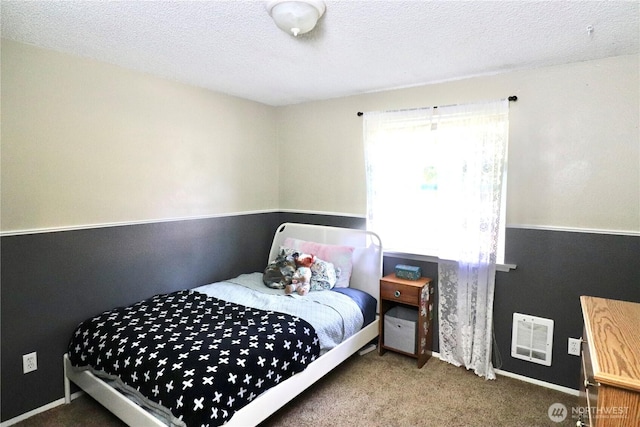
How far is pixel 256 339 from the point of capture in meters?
2.08

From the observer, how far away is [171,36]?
2039 mm

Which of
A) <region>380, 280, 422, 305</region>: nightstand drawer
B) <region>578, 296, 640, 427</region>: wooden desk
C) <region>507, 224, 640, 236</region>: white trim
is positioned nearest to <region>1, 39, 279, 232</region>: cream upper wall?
<region>380, 280, 422, 305</region>: nightstand drawer

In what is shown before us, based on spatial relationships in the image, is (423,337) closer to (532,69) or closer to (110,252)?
(532,69)

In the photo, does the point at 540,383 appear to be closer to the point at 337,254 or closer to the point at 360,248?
the point at 360,248

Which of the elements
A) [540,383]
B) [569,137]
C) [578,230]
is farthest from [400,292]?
[569,137]

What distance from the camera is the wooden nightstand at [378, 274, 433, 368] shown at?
9.34 feet

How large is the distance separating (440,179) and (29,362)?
314 centimetres

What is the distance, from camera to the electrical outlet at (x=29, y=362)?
2221 millimetres

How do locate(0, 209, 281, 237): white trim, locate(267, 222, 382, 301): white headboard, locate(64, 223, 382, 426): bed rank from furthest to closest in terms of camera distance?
locate(267, 222, 382, 301): white headboard
locate(0, 209, 281, 237): white trim
locate(64, 223, 382, 426): bed

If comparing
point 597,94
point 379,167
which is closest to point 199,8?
point 379,167

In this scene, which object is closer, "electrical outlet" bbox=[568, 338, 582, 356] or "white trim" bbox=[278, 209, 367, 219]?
"electrical outlet" bbox=[568, 338, 582, 356]

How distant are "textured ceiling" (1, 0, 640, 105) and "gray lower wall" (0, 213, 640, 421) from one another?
1204 mm

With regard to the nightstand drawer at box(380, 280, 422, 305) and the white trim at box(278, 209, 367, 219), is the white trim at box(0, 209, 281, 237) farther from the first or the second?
the nightstand drawer at box(380, 280, 422, 305)

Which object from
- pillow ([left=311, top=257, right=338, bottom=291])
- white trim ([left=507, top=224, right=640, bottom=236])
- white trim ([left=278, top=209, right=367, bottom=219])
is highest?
white trim ([left=278, top=209, right=367, bottom=219])
